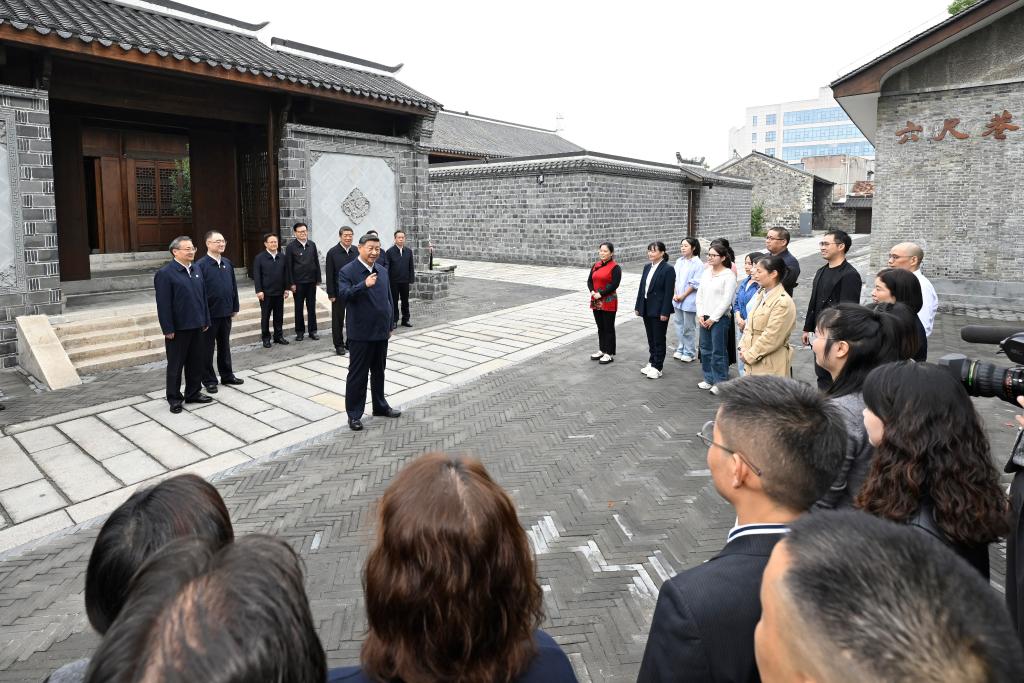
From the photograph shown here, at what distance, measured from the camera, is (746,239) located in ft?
111

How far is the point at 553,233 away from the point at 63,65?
1486cm

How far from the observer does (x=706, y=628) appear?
5.01 feet

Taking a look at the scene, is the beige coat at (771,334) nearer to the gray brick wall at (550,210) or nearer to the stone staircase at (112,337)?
the stone staircase at (112,337)

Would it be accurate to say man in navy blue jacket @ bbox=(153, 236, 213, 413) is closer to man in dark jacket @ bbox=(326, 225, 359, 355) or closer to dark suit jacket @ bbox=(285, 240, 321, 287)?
man in dark jacket @ bbox=(326, 225, 359, 355)

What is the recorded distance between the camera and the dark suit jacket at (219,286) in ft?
25.1

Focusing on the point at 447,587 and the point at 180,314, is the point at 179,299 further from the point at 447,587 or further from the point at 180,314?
the point at 447,587

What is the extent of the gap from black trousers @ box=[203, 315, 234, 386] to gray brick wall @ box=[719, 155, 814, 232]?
3580cm

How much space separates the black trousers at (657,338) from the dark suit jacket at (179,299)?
529 centimetres

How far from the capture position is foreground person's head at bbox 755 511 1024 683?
0.91 metres

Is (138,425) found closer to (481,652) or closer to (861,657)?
(481,652)

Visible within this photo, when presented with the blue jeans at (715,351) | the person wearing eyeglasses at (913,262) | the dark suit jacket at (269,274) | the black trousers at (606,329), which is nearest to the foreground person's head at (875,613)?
the person wearing eyeglasses at (913,262)

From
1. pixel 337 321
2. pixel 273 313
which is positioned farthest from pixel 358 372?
pixel 273 313

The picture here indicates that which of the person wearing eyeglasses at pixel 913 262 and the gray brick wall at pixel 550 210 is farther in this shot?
the gray brick wall at pixel 550 210

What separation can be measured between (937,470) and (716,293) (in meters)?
5.47
